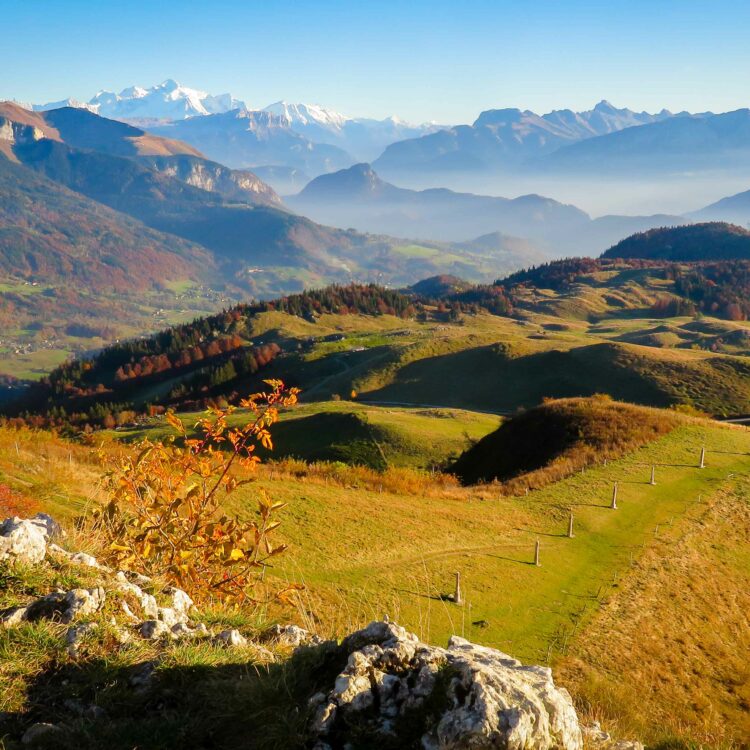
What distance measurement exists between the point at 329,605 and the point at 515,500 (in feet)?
54.8

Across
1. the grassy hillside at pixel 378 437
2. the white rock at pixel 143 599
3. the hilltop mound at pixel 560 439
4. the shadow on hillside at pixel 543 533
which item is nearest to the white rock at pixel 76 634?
the white rock at pixel 143 599

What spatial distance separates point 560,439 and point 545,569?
2219cm

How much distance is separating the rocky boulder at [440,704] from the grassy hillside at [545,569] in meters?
1.67

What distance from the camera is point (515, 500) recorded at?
→ 1217 inches

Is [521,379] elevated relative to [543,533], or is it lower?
lower

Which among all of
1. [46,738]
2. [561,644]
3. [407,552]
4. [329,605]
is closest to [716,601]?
[561,644]

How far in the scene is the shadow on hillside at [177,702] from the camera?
530 cm

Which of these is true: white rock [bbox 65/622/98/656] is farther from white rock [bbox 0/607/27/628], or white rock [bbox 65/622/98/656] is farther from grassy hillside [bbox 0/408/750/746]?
white rock [bbox 0/607/27/628]

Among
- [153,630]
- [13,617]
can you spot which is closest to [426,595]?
[153,630]

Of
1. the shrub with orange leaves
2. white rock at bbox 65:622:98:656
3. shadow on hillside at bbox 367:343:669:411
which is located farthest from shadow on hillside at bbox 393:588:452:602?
shadow on hillside at bbox 367:343:669:411

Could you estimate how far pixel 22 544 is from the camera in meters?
7.44

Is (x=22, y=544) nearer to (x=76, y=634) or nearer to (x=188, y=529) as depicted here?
(x=76, y=634)

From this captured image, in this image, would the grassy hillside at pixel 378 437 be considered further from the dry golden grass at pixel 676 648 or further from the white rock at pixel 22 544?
the white rock at pixel 22 544

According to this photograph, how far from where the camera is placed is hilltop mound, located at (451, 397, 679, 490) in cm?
3872
